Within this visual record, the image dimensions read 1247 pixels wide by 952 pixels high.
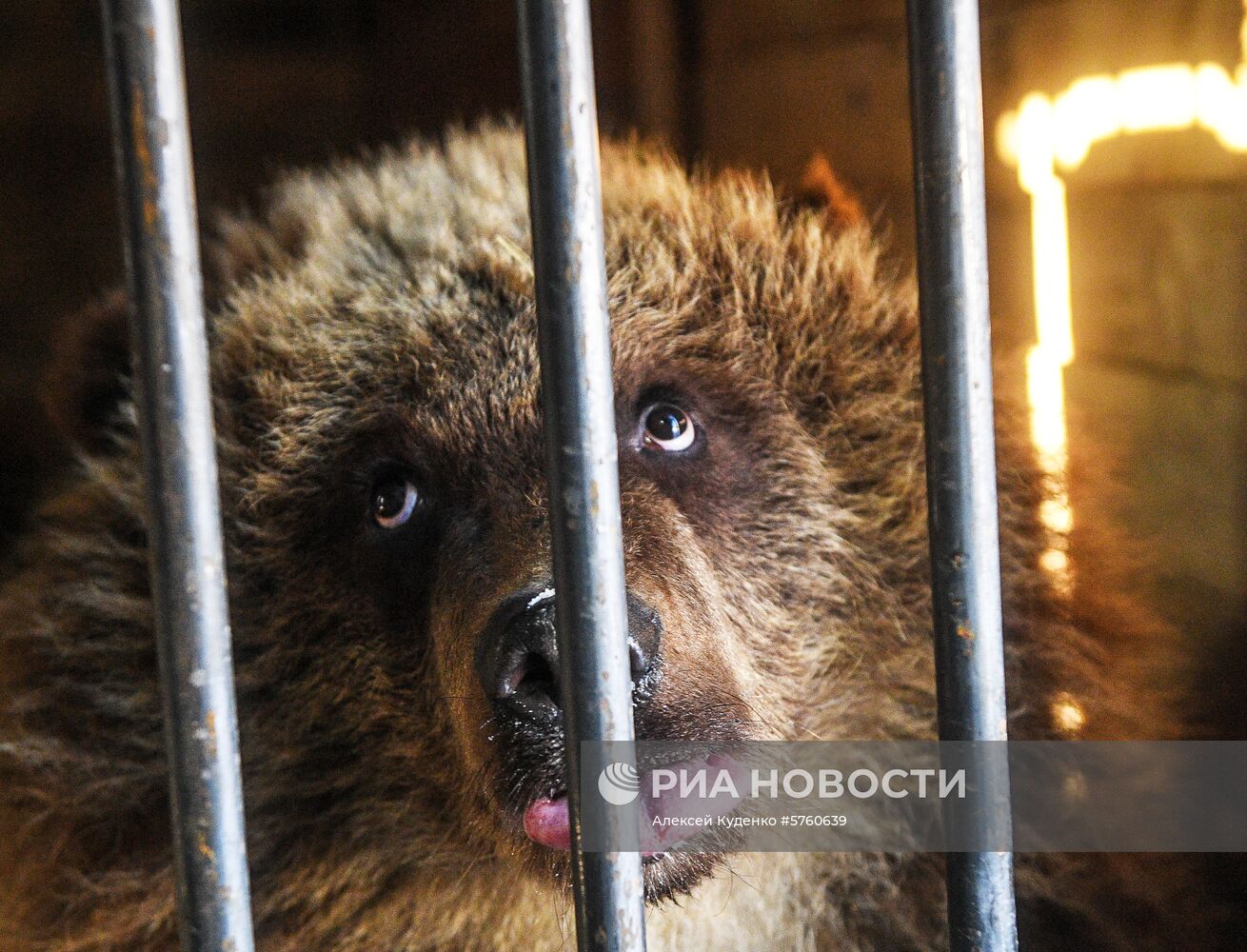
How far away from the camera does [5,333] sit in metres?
1.41

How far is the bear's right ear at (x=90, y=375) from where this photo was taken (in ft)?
4.36

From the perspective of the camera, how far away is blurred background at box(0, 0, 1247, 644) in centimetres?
129

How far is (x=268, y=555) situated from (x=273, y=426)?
0.49 ft

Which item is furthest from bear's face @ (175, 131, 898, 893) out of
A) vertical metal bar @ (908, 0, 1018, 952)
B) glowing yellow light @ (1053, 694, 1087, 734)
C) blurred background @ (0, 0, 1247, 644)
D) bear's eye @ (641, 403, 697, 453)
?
vertical metal bar @ (908, 0, 1018, 952)

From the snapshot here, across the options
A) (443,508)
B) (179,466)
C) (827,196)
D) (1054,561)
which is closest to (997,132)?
(827,196)

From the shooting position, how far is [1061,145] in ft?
4.38

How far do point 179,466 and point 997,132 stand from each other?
3.60 ft

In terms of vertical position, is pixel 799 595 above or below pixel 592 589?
below

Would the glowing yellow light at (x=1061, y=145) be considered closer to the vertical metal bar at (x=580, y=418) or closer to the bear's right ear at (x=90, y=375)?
the vertical metal bar at (x=580, y=418)

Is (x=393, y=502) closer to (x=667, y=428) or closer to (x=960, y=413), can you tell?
(x=667, y=428)

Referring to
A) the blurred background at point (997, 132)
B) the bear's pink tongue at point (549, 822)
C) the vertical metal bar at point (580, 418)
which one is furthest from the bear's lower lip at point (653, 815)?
the blurred background at point (997, 132)

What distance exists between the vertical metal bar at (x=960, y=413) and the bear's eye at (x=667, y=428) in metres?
0.52

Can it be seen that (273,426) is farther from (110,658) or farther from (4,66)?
(4,66)

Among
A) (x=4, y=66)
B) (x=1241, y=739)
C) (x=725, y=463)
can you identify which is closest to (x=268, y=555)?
(x=725, y=463)
